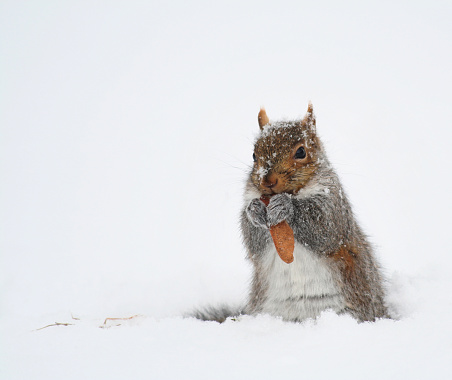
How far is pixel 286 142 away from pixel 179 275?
188 centimetres

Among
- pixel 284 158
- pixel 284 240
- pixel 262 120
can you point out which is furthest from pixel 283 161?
pixel 262 120

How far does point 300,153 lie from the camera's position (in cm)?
262

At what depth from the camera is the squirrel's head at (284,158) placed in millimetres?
2500

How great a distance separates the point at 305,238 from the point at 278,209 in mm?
260

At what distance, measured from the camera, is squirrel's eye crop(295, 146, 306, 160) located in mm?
2605

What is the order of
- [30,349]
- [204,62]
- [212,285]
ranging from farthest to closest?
1. [204,62]
2. [212,285]
3. [30,349]

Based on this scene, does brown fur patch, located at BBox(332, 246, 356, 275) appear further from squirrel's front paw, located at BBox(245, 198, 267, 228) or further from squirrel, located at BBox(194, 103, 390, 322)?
squirrel's front paw, located at BBox(245, 198, 267, 228)

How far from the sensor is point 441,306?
212 cm

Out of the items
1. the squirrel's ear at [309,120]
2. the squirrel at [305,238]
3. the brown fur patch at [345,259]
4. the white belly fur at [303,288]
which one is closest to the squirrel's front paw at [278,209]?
the squirrel at [305,238]

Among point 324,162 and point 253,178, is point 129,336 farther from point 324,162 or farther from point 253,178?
point 324,162

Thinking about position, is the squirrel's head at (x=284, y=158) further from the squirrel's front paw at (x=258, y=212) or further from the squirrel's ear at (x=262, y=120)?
the squirrel's ear at (x=262, y=120)

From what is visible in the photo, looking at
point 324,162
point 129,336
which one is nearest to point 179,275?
point 324,162

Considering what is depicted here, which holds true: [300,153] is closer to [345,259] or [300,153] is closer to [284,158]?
[284,158]

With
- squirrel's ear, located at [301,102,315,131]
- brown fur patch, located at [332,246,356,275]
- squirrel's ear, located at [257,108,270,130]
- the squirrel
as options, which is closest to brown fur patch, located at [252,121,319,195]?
the squirrel
